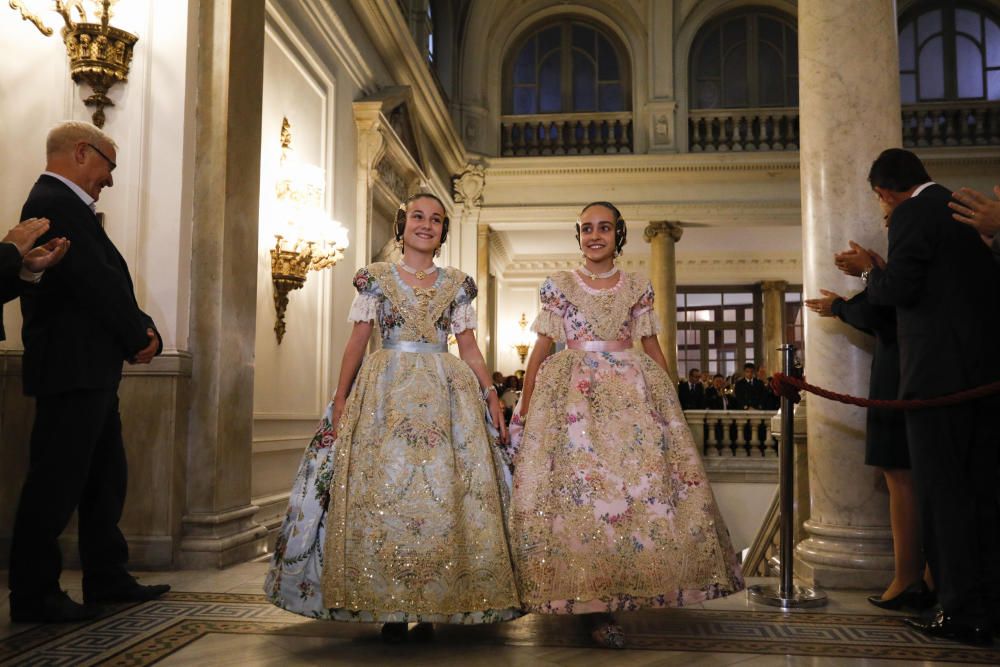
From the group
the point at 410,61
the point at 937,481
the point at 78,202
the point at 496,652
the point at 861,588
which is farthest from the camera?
the point at 410,61

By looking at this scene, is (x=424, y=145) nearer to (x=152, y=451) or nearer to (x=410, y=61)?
(x=410, y=61)

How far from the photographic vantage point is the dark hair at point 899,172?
3.13 metres

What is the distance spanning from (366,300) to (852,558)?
2.34 m

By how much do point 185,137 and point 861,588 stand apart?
3.66m

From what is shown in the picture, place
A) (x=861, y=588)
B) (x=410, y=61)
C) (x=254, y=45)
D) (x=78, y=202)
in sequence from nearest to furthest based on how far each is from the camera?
(x=78, y=202)
(x=861, y=588)
(x=254, y=45)
(x=410, y=61)

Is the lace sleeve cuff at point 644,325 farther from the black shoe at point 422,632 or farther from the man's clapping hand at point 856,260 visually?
the black shoe at point 422,632

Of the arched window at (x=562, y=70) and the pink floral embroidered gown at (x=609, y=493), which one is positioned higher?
the arched window at (x=562, y=70)

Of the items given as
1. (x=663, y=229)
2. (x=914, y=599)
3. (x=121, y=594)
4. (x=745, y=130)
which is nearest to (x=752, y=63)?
(x=745, y=130)

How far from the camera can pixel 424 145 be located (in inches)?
399

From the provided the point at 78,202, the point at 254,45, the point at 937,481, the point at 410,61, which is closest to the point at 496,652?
the point at 937,481

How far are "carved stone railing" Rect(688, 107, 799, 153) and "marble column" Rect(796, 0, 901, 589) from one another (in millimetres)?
8673

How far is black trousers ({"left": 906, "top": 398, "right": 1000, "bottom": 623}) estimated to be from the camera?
9.01ft

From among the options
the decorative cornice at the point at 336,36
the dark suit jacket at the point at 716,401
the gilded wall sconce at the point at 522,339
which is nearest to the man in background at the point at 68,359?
the decorative cornice at the point at 336,36

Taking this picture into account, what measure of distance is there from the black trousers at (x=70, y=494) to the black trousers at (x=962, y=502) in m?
2.86
